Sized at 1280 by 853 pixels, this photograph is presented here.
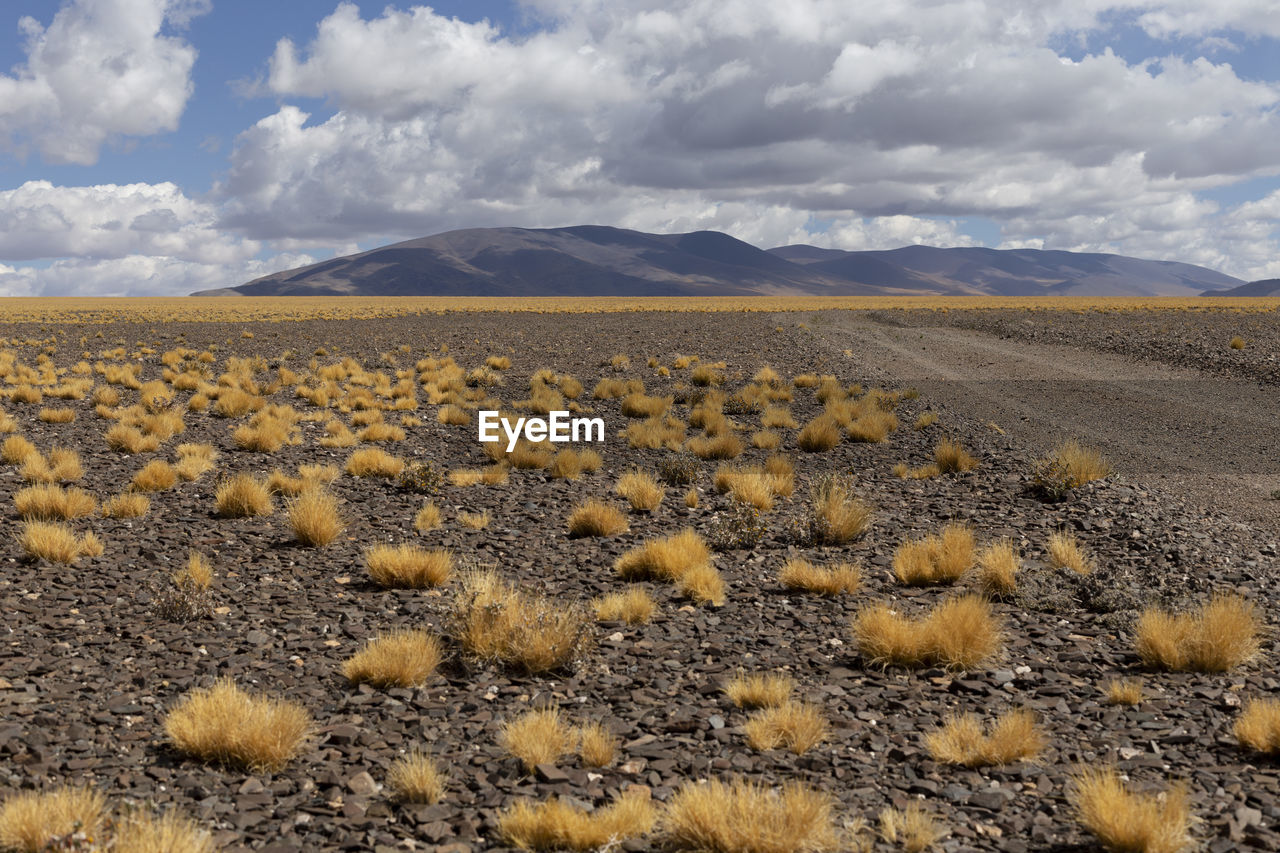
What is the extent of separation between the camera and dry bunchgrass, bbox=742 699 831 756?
17.5ft

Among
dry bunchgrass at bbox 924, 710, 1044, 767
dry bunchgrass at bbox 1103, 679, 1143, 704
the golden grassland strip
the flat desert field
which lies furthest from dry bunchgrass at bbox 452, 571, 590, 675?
the golden grassland strip

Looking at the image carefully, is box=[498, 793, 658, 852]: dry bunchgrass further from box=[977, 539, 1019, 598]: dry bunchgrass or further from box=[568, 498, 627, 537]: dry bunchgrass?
box=[568, 498, 627, 537]: dry bunchgrass

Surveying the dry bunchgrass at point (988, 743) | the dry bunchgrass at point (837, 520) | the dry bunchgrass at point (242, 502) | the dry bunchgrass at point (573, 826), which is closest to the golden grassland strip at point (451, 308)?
the dry bunchgrass at point (242, 502)

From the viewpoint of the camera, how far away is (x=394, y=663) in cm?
630

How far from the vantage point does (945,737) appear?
5285 mm

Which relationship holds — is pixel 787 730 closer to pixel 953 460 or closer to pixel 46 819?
pixel 46 819

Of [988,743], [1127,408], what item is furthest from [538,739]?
[1127,408]

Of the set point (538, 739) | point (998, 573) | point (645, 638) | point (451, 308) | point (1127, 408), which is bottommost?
point (645, 638)

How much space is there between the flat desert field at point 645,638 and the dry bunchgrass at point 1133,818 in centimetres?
2

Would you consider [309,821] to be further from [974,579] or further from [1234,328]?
[1234,328]

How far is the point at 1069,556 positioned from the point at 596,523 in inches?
206

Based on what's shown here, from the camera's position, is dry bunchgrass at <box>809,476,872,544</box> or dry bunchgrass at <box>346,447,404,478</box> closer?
dry bunchgrass at <box>809,476,872,544</box>

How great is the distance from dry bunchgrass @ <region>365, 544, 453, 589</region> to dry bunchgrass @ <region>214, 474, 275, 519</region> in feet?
10.4

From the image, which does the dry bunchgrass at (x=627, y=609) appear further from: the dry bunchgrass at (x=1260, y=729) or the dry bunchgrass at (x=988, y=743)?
the dry bunchgrass at (x=1260, y=729)
